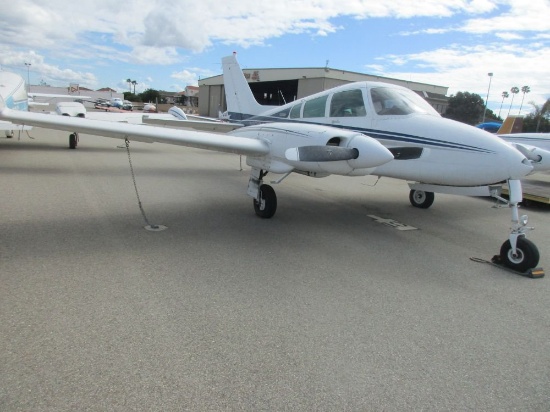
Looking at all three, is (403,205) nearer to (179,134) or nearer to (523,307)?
(523,307)

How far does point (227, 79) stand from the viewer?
11.6 m

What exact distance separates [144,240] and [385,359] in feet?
11.8

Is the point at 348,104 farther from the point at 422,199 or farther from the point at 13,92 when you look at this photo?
the point at 13,92

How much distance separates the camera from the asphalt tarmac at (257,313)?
2381 mm

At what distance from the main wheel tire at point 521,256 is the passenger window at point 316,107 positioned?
3968mm

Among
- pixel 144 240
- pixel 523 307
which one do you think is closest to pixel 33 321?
pixel 144 240

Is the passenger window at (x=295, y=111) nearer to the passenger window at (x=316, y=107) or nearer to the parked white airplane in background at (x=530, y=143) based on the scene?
the passenger window at (x=316, y=107)

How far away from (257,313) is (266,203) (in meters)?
3.39

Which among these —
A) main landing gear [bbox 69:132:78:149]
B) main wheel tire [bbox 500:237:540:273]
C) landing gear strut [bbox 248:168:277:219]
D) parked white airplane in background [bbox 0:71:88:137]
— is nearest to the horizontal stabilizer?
landing gear strut [bbox 248:168:277:219]

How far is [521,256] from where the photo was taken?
185 inches

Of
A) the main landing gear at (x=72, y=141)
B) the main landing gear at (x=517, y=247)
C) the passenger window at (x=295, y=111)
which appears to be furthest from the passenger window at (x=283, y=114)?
the main landing gear at (x=72, y=141)

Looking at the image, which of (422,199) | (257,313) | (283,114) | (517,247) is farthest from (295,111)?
(257,313)

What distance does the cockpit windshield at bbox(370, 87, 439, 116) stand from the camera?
20.4ft

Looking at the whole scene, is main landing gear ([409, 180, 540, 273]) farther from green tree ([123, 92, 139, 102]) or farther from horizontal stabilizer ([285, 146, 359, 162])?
green tree ([123, 92, 139, 102])
